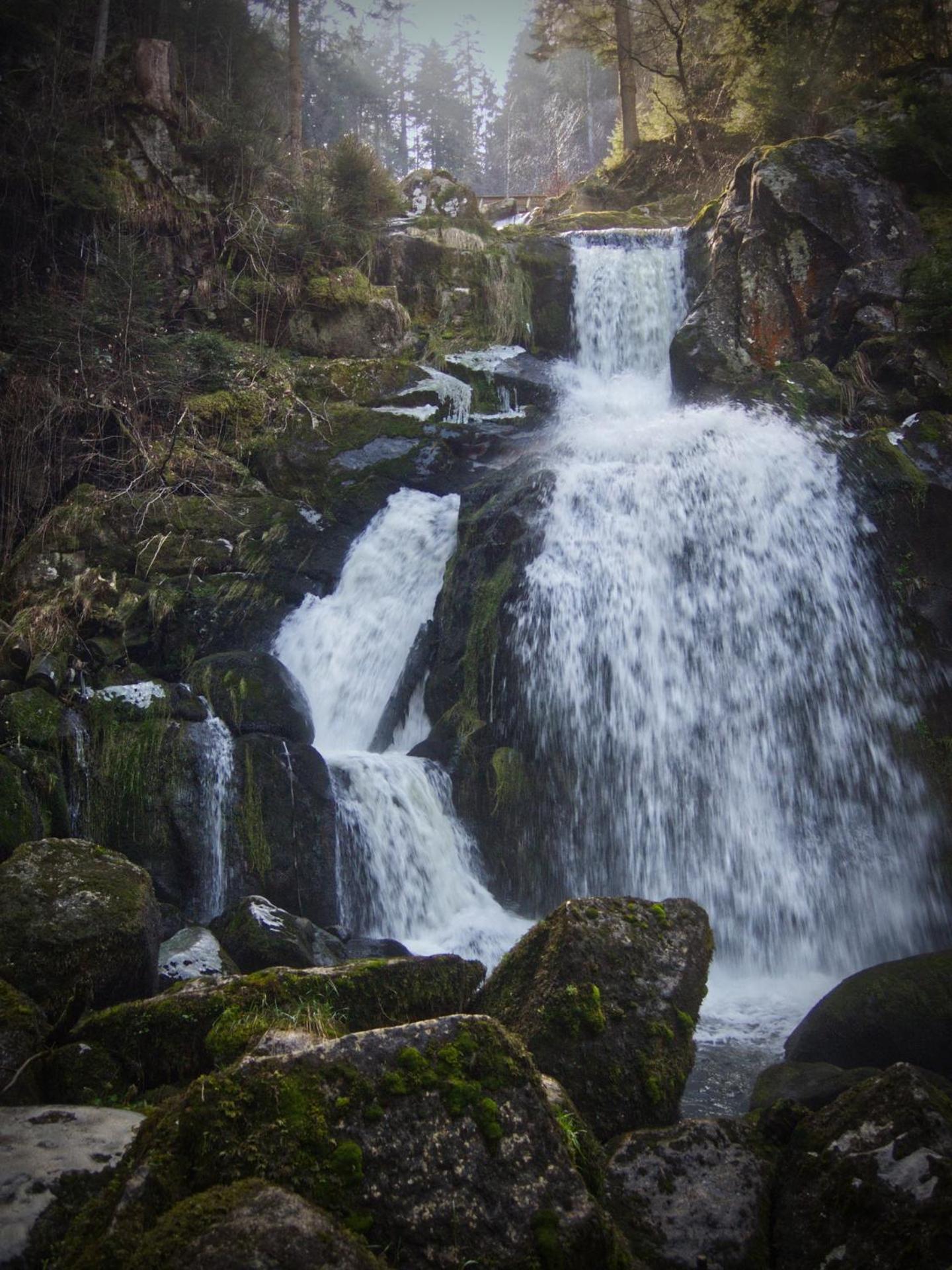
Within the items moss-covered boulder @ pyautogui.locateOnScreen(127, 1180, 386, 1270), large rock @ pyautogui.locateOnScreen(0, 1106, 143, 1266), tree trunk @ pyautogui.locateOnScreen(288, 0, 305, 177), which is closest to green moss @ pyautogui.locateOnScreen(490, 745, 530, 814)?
large rock @ pyautogui.locateOnScreen(0, 1106, 143, 1266)

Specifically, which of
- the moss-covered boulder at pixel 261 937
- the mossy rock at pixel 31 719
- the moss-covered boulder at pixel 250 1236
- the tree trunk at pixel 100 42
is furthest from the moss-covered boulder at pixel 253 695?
the tree trunk at pixel 100 42

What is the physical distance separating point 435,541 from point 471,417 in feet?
10.7

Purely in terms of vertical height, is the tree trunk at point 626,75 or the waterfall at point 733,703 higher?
the tree trunk at point 626,75

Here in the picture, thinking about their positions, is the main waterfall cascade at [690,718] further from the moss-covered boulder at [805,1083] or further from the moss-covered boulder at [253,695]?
the moss-covered boulder at [805,1083]

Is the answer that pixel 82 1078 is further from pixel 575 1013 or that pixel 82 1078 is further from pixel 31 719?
pixel 31 719

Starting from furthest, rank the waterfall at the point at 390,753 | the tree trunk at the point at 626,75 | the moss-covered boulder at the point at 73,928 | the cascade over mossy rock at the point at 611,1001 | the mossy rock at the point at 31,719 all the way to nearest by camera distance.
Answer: the tree trunk at the point at 626,75 < the waterfall at the point at 390,753 < the mossy rock at the point at 31,719 < the moss-covered boulder at the point at 73,928 < the cascade over mossy rock at the point at 611,1001

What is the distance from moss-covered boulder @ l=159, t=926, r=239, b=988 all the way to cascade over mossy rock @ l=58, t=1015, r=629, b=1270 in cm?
312

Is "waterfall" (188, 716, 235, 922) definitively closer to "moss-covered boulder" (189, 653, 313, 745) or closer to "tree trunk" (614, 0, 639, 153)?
"moss-covered boulder" (189, 653, 313, 745)

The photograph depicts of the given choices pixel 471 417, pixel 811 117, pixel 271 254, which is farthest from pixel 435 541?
pixel 811 117

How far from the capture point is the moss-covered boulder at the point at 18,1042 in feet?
11.9

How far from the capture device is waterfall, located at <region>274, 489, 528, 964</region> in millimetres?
8352

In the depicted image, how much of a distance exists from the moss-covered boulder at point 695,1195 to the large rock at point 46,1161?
194cm

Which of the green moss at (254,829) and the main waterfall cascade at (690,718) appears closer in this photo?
the green moss at (254,829)

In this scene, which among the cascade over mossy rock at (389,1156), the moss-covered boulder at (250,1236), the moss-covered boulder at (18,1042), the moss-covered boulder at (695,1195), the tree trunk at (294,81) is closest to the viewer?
the moss-covered boulder at (250,1236)
